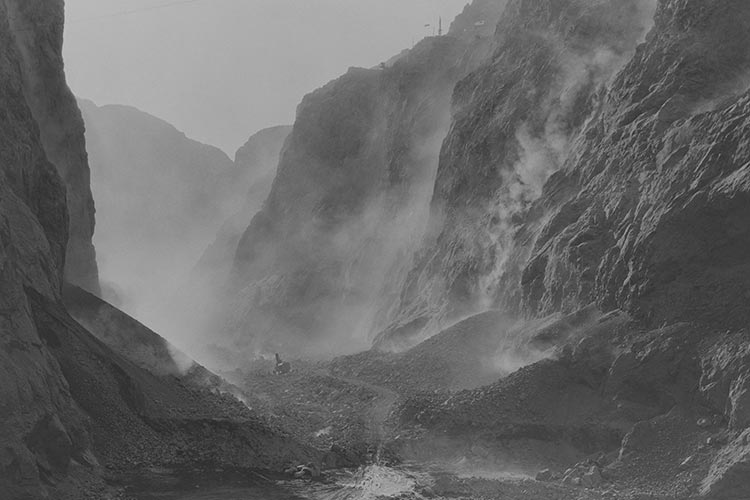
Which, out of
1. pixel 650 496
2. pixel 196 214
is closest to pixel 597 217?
pixel 650 496

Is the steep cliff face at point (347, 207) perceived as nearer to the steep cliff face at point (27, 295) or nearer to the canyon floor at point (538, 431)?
the canyon floor at point (538, 431)

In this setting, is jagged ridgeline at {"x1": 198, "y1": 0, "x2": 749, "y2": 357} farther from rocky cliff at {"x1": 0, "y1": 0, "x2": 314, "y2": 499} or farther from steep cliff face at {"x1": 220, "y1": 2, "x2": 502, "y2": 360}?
rocky cliff at {"x1": 0, "y1": 0, "x2": 314, "y2": 499}

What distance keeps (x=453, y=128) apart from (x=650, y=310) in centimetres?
3115

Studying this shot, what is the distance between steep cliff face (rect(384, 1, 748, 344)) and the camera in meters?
32.8

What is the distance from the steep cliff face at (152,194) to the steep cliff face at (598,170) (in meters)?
88.7

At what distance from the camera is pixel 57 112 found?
4206cm

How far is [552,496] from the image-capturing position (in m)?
27.6

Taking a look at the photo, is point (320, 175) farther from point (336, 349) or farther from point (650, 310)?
point (650, 310)

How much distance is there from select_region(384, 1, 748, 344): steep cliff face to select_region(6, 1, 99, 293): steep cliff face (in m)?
20.2

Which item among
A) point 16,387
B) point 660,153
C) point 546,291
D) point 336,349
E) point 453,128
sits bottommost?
point 16,387

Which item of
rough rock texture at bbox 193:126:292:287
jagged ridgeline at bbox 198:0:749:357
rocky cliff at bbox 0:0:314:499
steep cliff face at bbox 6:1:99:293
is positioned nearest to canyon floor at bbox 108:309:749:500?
rocky cliff at bbox 0:0:314:499

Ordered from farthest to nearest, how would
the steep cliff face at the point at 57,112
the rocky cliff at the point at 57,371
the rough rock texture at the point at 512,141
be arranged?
1. the rough rock texture at the point at 512,141
2. the steep cliff face at the point at 57,112
3. the rocky cliff at the point at 57,371

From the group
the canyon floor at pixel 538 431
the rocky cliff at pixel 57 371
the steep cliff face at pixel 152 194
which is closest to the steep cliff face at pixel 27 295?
the rocky cliff at pixel 57 371

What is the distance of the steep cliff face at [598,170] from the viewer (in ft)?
108
